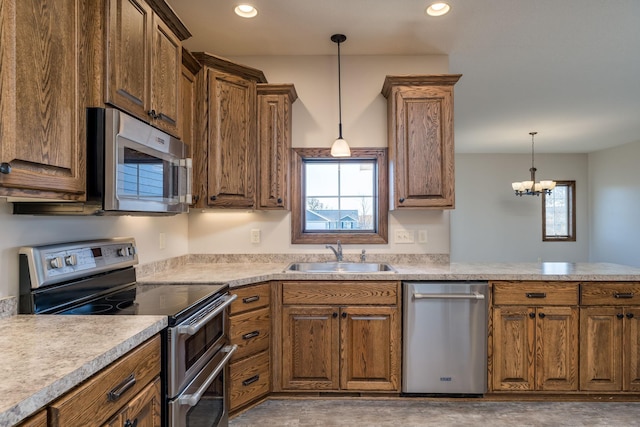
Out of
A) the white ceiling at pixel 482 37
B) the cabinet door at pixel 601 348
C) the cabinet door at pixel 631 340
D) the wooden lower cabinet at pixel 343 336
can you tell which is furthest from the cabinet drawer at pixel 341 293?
the white ceiling at pixel 482 37

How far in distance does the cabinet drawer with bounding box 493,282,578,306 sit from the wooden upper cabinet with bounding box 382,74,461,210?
0.68m

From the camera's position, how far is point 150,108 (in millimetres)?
Result: 1715

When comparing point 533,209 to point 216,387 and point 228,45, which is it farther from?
point 216,387

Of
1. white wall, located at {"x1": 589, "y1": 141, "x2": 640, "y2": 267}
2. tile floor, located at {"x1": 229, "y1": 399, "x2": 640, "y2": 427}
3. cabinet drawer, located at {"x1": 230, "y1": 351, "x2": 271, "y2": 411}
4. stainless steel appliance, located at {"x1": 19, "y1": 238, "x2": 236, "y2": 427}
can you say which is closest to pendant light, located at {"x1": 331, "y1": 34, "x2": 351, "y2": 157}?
→ stainless steel appliance, located at {"x1": 19, "y1": 238, "x2": 236, "y2": 427}

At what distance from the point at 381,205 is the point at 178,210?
5.49 ft

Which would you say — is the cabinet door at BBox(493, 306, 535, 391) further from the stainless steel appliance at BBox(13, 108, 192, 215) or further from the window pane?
the stainless steel appliance at BBox(13, 108, 192, 215)

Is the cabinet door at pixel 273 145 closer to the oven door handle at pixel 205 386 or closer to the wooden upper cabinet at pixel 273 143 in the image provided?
the wooden upper cabinet at pixel 273 143

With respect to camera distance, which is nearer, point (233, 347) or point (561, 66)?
point (233, 347)

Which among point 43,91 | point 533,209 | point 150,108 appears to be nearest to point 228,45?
point 150,108

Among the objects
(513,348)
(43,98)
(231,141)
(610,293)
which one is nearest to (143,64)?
(43,98)

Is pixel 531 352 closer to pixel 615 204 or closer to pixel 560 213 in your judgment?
pixel 615 204

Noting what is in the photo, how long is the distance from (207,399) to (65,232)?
103 centimetres

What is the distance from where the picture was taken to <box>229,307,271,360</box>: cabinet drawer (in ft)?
7.44

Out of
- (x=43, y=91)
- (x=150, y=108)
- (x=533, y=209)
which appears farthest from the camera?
(x=533, y=209)
